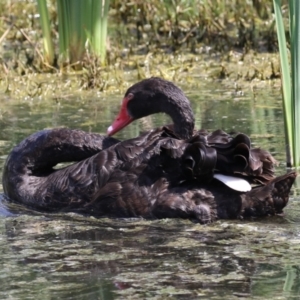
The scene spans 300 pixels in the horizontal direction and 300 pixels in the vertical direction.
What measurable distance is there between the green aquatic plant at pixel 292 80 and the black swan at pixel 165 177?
63 cm

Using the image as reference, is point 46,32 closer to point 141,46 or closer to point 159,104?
point 141,46

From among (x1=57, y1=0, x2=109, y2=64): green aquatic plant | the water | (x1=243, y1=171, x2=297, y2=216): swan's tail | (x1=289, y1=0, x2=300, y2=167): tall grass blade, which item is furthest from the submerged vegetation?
(x1=243, y1=171, x2=297, y2=216): swan's tail

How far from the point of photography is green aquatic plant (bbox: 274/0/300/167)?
20.2ft

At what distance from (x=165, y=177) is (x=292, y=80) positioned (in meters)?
1.10

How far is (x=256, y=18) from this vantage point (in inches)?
451

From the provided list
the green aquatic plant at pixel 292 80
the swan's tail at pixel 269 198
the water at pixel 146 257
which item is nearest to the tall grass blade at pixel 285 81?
the green aquatic plant at pixel 292 80

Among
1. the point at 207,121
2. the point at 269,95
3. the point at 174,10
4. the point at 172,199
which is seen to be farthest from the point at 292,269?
the point at 174,10

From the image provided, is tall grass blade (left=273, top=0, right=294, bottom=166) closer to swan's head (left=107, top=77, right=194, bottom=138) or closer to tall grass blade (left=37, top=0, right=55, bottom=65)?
swan's head (left=107, top=77, right=194, bottom=138)

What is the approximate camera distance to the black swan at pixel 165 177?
18.2 ft

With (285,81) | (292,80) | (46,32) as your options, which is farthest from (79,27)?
(292,80)

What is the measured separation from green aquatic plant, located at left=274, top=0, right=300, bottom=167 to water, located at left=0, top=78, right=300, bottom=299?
234mm

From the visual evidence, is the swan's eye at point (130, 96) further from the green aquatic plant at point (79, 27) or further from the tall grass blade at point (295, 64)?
the green aquatic plant at point (79, 27)

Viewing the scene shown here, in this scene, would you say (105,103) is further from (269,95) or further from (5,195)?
(5,195)

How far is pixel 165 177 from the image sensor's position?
570 cm
